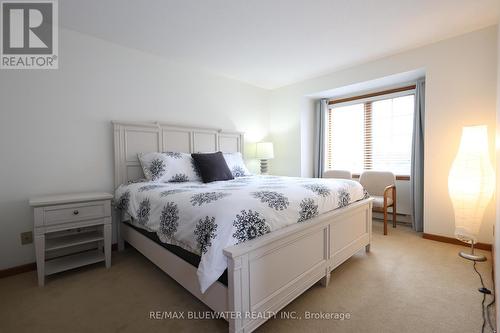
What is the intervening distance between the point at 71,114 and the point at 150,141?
837 mm

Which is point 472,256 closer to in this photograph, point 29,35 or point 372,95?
point 372,95

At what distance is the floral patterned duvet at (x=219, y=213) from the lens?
124 centimetres

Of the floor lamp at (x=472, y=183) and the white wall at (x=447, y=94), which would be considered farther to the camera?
the white wall at (x=447, y=94)

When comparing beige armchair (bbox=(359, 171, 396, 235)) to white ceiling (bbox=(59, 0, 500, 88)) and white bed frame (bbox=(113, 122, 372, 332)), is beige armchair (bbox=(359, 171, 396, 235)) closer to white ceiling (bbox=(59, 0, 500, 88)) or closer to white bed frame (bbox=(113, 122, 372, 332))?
white bed frame (bbox=(113, 122, 372, 332))

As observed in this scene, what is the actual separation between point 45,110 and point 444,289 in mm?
3896

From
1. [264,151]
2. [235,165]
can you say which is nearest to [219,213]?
[235,165]

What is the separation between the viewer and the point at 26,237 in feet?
7.23

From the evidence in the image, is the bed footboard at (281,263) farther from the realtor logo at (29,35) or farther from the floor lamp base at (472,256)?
the realtor logo at (29,35)

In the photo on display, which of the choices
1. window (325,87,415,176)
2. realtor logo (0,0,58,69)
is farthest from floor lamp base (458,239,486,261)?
realtor logo (0,0,58,69)

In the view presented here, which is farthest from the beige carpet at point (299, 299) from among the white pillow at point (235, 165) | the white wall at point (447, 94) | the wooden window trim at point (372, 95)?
the wooden window trim at point (372, 95)

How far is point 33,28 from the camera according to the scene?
224 cm

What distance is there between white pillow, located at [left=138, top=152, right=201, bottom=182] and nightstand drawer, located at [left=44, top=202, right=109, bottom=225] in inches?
22.9

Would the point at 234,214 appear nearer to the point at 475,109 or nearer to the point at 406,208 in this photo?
the point at 475,109

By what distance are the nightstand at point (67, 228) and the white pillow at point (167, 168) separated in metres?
0.53
